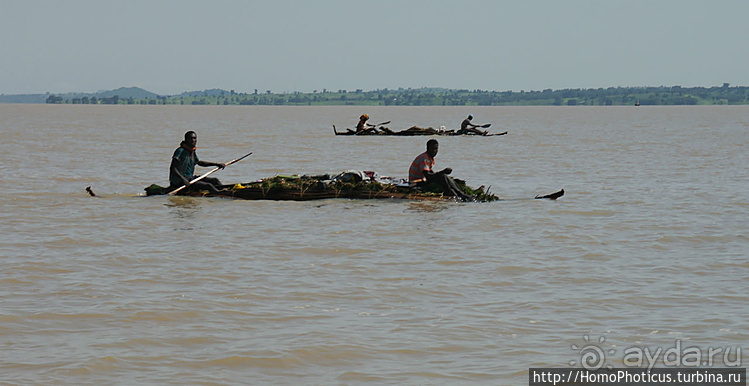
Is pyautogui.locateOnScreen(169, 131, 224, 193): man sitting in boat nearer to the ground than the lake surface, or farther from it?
farther from it

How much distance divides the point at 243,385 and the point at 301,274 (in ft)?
13.0

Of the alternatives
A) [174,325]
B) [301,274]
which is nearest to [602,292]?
[301,274]

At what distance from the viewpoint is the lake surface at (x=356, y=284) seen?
7.33 metres

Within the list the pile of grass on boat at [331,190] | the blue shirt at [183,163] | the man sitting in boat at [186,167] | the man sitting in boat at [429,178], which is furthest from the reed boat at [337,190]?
the blue shirt at [183,163]

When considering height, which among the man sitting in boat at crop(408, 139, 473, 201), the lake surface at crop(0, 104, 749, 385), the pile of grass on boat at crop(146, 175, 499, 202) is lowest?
the lake surface at crop(0, 104, 749, 385)

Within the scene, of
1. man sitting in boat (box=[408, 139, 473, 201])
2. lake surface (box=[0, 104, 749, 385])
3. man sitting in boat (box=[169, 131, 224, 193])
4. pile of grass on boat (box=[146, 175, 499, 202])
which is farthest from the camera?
man sitting in boat (box=[169, 131, 224, 193])

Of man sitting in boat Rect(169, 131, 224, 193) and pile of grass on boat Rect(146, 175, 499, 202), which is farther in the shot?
man sitting in boat Rect(169, 131, 224, 193)

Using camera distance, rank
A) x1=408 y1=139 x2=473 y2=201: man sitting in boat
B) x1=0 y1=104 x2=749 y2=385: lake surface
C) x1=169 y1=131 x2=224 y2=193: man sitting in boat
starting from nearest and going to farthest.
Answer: x1=0 y1=104 x2=749 y2=385: lake surface, x1=408 y1=139 x2=473 y2=201: man sitting in boat, x1=169 y1=131 x2=224 y2=193: man sitting in boat

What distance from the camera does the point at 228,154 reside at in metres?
35.1

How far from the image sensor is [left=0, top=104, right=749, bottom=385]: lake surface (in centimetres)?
733

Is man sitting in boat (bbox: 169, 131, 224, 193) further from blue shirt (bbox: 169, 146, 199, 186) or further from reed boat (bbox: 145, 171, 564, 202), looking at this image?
reed boat (bbox: 145, 171, 564, 202)

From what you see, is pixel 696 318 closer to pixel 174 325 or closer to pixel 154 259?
pixel 174 325

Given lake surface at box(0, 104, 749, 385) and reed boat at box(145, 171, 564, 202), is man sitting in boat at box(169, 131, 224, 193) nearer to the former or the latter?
lake surface at box(0, 104, 749, 385)

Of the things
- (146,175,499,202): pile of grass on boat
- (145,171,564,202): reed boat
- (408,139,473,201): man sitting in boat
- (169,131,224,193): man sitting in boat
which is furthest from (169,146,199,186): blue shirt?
(408,139,473,201): man sitting in boat
